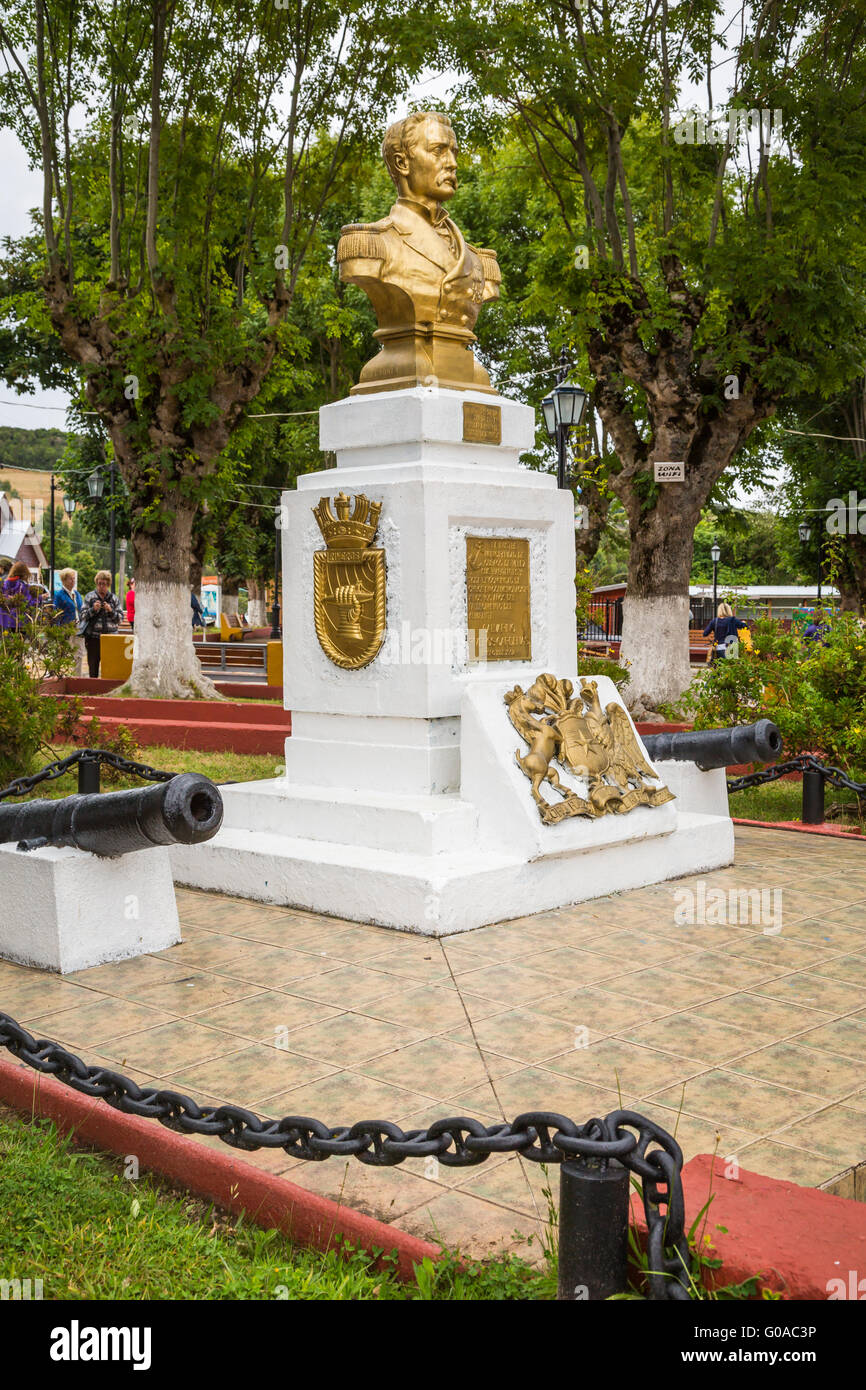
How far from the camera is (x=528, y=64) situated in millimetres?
13906

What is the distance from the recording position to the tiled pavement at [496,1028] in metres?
3.51

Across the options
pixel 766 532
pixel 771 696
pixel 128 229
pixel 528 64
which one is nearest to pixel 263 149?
pixel 128 229

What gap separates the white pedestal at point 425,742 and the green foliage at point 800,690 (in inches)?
83.5

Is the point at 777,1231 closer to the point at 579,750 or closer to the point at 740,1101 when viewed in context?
the point at 740,1101

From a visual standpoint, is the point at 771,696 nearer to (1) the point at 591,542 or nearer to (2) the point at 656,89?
(2) the point at 656,89

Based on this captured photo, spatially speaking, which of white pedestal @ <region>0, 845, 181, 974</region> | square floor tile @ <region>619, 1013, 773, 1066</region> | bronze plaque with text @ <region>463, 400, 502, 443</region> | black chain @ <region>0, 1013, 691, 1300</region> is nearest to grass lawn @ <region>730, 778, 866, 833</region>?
bronze plaque with text @ <region>463, 400, 502, 443</region>

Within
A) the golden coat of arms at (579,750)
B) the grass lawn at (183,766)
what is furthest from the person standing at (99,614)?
the golden coat of arms at (579,750)

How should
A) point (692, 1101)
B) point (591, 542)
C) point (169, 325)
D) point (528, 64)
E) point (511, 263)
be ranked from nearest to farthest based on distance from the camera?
point (692, 1101) → point (528, 64) → point (169, 325) → point (591, 542) → point (511, 263)

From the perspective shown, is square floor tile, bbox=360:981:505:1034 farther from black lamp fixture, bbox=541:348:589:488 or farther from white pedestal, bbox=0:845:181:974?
black lamp fixture, bbox=541:348:589:488

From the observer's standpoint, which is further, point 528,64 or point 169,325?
point 169,325

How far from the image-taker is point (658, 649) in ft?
49.6

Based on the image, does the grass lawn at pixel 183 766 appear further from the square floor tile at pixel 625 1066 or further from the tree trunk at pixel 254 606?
the tree trunk at pixel 254 606
